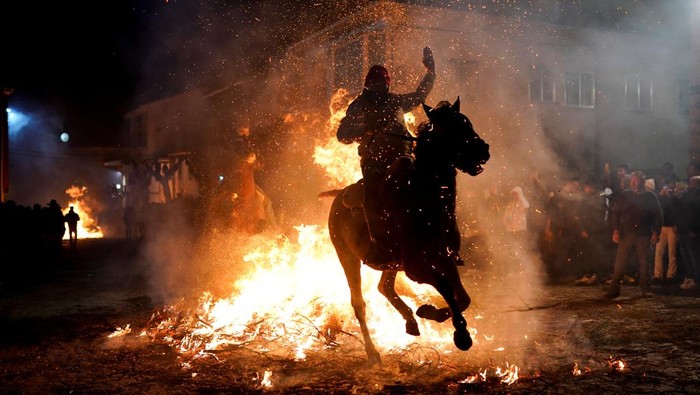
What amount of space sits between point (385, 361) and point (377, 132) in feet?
8.28

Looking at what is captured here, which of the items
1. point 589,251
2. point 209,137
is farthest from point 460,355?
point 209,137

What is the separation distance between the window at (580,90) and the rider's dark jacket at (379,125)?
15.5m

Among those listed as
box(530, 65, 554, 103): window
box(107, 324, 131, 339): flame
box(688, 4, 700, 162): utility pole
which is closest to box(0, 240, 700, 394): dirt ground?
box(107, 324, 131, 339): flame

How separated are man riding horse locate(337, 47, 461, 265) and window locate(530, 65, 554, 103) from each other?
14.1 metres

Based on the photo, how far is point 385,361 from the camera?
642 cm

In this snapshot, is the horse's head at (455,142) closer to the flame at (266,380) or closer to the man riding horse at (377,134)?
the man riding horse at (377,134)

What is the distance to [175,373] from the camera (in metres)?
6.18

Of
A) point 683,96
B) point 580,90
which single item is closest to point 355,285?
point 580,90

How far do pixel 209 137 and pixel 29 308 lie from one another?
15777mm

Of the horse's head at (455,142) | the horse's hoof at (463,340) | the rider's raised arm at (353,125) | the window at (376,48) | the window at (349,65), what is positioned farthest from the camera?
the window at (349,65)

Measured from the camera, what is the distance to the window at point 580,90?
20328 millimetres

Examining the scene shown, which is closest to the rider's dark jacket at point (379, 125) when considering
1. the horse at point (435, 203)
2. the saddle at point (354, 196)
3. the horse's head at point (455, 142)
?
the saddle at point (354, 196)

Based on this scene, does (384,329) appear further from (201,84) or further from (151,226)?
(201,84)

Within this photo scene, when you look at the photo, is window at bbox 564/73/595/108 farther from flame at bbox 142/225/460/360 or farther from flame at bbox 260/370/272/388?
flame at bbox 260/370/272/388
